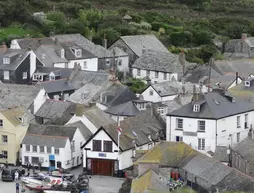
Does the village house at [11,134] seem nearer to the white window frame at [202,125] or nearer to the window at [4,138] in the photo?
the window at [4,138]

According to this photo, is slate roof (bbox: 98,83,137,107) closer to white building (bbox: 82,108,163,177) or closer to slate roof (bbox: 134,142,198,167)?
white building (bbox: 82,108,163,177)

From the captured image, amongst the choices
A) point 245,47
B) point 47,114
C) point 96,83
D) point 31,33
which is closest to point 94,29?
point 31,33

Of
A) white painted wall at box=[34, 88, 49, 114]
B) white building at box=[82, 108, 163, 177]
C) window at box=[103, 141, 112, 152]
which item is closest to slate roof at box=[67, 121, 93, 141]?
white building at box=[82, 108, 163, 177]

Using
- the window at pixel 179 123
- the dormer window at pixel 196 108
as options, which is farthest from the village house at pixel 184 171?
the dormer window at pixel 196 108

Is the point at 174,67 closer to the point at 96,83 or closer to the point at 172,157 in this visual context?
the point at 96,83

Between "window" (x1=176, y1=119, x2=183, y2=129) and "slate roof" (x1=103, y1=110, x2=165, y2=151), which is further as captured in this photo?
"window" (x1=176, y1=119, x2=183, y2=129)

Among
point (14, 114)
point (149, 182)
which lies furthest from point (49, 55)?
point (149, 182)
